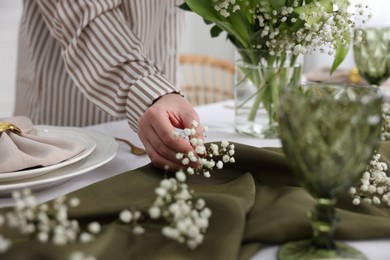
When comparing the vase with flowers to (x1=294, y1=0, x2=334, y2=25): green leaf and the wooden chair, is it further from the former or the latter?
the wooden chair

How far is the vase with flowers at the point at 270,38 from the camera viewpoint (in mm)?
944

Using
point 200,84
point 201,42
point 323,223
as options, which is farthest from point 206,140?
point 201,42

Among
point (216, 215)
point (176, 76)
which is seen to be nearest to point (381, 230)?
point (216, 215)

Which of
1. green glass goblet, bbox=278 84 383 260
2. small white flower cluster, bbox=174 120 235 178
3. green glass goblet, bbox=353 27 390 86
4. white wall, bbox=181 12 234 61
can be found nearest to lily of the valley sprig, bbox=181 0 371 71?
green glass goblet, bbox=353 27 390 86

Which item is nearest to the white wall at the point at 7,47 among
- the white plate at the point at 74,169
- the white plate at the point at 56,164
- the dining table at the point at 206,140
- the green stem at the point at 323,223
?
the dining table at the point at 206,140

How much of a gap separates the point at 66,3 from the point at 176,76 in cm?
55

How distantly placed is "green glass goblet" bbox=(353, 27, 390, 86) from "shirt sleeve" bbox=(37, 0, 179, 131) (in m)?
0.43

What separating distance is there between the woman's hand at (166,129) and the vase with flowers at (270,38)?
200mm

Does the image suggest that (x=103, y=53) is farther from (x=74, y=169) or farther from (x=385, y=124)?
(x=385, y=124)

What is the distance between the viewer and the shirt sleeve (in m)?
1.06

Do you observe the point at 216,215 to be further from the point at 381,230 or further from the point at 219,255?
the point at 381,230

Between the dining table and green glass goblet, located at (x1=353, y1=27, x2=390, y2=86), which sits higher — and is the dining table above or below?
below

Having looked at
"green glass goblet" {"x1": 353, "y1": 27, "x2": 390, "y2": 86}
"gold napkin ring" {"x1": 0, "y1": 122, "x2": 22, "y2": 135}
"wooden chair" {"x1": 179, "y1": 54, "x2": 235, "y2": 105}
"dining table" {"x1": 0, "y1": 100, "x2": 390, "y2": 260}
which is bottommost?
"wooden chair" {"x1": 179, "y1": 54, "x2": 235, "y2": 105}

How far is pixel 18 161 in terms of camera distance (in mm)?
762
